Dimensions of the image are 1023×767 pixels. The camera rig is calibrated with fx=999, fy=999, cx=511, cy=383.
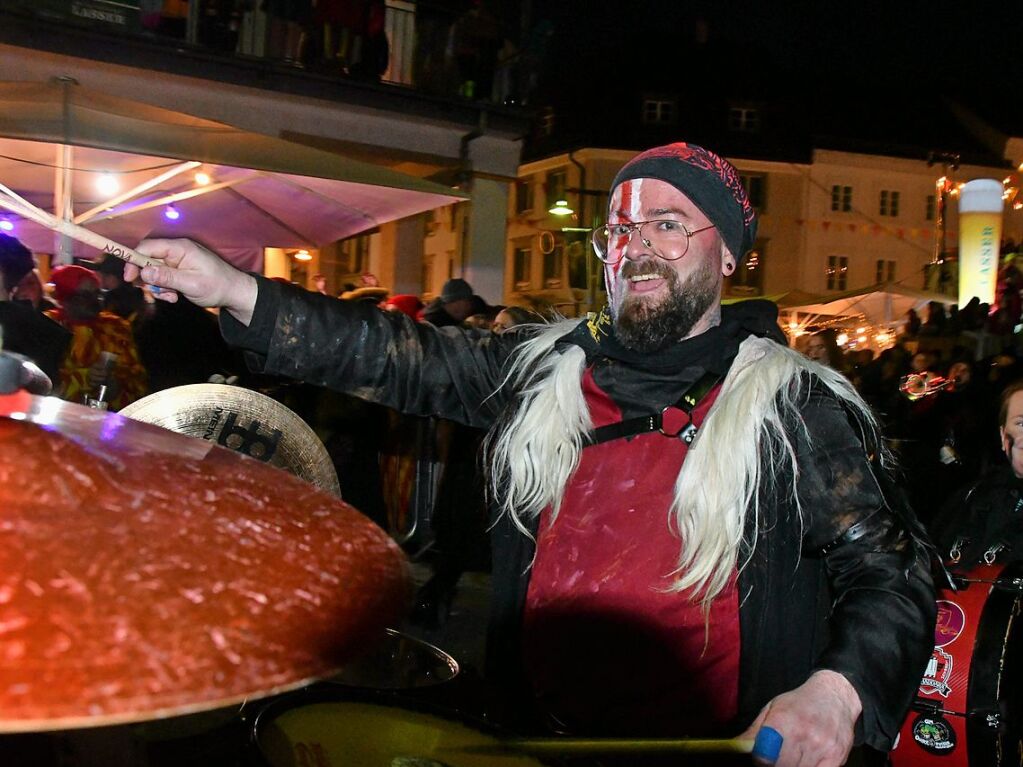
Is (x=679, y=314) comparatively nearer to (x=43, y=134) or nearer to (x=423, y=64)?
(x=43, y=134)

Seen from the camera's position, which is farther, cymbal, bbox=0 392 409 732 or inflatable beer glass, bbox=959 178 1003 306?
inflatable beer glass, bbox=959 178 1003 306

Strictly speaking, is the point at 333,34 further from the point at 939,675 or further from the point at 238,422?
the point at 939,675

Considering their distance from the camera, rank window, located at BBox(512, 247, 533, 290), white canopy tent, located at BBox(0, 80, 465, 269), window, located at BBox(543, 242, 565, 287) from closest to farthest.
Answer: white canopy tent, located at BBox(0, 80, 465, 269)
window, located at BBox(543, 242, 565, 287)
window, located at BBox(512, 247, 533, 290)

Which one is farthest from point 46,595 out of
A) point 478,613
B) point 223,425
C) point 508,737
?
point 478,613

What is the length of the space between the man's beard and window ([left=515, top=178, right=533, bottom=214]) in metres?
43.5

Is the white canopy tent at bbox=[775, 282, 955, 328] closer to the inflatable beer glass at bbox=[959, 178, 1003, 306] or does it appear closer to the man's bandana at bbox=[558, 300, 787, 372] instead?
the inflatable beer glass at bbox=[959, 178, 1003, 306]

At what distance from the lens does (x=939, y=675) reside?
338 cm

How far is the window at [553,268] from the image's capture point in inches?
1724

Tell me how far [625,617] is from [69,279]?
4.37 metres

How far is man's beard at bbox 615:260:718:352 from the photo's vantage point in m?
2.15

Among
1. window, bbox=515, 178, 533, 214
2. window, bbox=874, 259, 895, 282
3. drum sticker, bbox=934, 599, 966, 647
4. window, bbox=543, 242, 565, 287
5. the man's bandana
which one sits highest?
window, bbox=515, 178, 533, 214

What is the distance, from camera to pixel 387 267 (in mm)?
14359

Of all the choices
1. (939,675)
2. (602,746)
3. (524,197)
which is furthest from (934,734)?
(524,197)

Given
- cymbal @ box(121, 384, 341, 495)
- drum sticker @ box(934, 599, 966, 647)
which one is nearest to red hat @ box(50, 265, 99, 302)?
cymbal @ box(121, 384, 341, 495)
